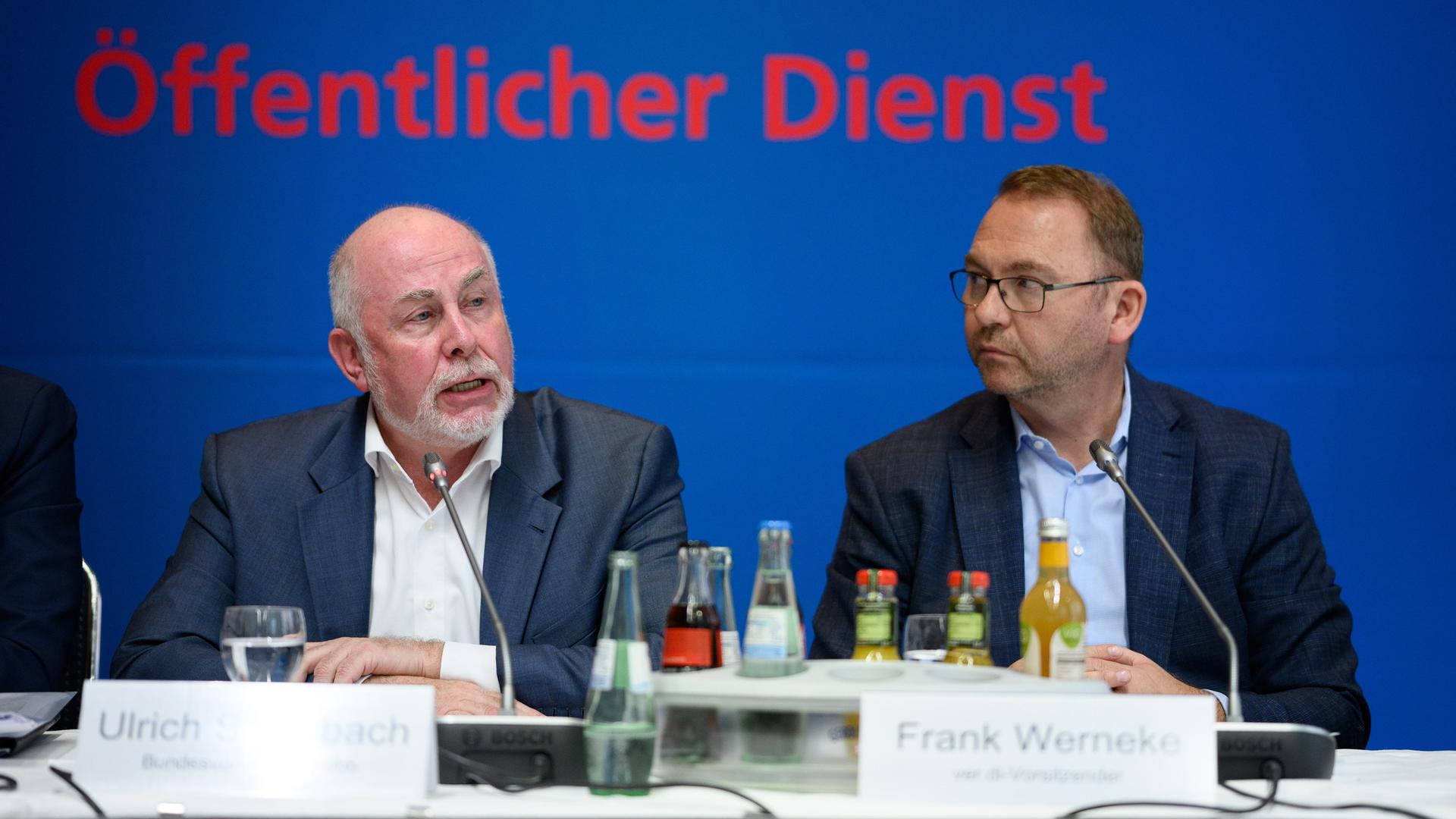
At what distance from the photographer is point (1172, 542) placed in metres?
2.51

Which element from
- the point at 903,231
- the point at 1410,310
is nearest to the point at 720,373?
the point at 903,231

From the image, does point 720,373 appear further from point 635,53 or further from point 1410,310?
point 1410,310

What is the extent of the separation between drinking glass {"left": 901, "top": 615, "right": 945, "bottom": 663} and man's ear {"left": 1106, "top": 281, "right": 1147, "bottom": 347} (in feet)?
3.79

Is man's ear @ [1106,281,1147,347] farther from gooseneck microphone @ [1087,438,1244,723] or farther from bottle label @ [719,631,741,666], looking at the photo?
bottle label @ [719,631,741,666]

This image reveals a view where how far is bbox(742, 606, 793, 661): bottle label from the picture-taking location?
4.93 ft

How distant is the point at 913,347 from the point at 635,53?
0.97 meters

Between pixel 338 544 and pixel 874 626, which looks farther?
pixel 338 544

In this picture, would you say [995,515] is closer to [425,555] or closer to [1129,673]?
[1129,673]

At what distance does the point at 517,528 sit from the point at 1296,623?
1.33 meters

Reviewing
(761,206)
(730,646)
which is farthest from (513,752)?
(761,206)

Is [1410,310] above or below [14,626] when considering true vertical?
above

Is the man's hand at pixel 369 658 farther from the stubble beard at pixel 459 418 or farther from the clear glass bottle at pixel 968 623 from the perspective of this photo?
the clear glass bottle at pixel 968 623

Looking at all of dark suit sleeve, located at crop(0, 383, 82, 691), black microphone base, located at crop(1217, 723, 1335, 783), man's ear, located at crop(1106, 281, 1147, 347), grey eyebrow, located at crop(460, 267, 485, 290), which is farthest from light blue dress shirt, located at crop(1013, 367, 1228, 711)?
dark suit sleeve, located at crop(0, 383, 82, 691)

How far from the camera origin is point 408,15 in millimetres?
3439
